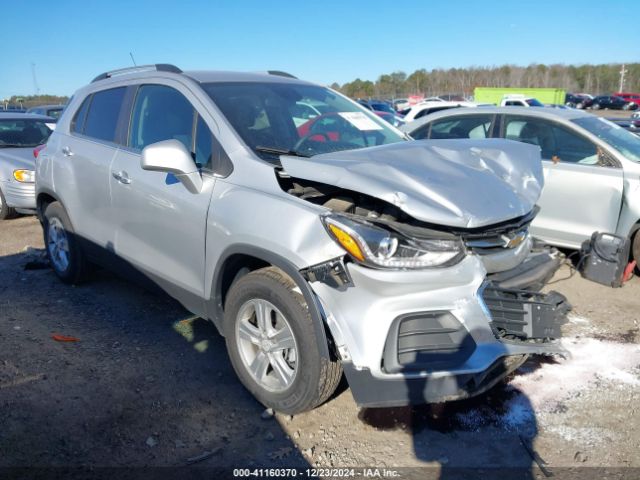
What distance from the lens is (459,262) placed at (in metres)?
2.63

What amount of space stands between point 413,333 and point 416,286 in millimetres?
223

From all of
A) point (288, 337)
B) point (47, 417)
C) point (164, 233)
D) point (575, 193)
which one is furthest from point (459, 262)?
point (575, 193)

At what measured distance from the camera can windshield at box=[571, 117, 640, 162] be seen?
5.43m

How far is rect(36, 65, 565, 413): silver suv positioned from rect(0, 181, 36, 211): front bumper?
174 inches

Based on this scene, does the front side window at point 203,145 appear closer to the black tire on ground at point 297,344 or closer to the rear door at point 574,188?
the black tire on ground at point 297,344

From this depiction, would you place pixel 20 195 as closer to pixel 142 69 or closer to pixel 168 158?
pixel 142 69

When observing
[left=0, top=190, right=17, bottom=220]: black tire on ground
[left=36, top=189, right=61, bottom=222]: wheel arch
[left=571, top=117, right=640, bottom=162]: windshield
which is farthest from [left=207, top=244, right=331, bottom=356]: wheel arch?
[left=0, top=190, right=17, bottom=220]: black tire on ground

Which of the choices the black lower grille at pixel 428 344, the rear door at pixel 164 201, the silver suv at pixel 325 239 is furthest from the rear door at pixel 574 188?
the rear door at pixel 164 201

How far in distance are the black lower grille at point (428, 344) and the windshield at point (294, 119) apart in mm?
1309

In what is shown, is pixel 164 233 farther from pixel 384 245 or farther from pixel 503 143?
pixel 503 143

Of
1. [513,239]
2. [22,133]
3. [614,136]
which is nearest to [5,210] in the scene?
[22,133]

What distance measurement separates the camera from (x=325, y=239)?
259cm

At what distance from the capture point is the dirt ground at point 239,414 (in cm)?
276

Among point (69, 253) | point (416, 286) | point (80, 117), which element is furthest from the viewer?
point (69, 253)
